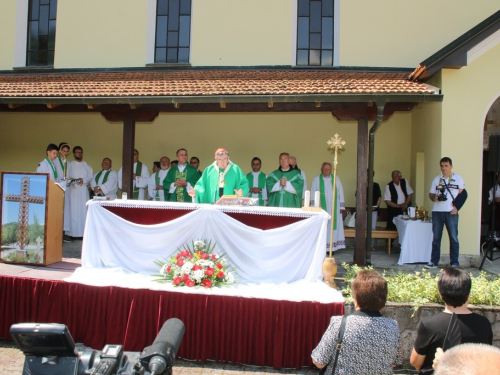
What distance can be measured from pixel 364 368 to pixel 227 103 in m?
6.36

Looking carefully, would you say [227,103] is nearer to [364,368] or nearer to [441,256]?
[441,256]

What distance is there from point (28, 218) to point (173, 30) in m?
7.16

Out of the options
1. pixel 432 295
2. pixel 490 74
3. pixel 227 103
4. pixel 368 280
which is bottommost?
pixel 432 295

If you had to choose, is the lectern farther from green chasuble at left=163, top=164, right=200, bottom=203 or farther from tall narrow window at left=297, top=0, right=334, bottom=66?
tall narrow window at left=297, top=0, right=334, bottom=66

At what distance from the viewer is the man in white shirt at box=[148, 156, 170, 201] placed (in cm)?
1086

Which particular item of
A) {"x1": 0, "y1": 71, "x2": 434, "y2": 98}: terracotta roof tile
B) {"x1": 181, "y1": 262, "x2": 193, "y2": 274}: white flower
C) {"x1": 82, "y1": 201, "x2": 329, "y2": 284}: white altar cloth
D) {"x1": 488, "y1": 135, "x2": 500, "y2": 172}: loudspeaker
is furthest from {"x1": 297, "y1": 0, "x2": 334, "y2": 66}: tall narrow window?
{"x1": 181, "y1": 262, "x2": 193, "y2": 274}: white flower

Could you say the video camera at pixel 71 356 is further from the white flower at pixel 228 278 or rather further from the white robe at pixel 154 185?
the white robe at pixel 154 185

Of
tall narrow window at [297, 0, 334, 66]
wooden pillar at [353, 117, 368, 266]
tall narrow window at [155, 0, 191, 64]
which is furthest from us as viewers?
tall narrow window at [155, 0, 191, 64]

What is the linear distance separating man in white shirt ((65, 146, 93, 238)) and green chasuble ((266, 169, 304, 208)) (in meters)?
4.42

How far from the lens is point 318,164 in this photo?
11.4 m

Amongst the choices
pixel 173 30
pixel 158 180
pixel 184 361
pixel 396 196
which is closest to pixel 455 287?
pixel 184 361

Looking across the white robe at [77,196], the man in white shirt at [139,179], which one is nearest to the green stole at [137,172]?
the man in white shirt at [139,179]

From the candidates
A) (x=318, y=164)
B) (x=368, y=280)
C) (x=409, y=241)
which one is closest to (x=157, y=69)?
(x=318, y=164)

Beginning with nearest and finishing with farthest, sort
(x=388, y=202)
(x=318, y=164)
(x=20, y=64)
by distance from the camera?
(x=388, y=202)
(x=318, y=164)
(x=20, y=64)
